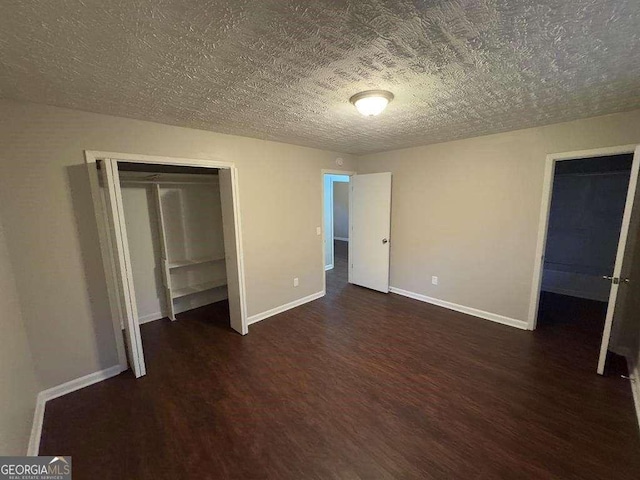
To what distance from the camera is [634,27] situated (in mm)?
1132

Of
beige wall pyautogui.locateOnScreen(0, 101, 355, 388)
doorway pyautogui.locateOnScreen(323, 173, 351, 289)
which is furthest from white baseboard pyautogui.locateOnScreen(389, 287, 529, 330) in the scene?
beige wall pyautogui.locateOnScreen(0, 101, 355, 388)

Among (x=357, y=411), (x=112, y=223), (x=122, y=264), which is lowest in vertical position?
(x=357, y=411)

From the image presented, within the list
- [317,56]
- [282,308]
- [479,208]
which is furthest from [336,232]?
[317,56]

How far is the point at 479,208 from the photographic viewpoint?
3.29m

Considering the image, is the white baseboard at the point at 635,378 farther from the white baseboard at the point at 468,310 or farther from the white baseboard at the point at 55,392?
the white baseboard at the point at 55,392

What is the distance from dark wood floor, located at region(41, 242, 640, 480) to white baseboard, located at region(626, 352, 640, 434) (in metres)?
0.05

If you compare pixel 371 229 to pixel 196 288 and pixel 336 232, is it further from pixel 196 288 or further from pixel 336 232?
pixel 336 232

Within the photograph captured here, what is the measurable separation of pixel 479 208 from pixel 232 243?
3.10m

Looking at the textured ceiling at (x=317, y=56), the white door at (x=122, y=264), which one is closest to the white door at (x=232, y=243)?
the textured ceiling at (x=317, y=56)

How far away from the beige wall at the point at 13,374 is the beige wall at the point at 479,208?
4161mm

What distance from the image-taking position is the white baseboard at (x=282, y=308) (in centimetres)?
337

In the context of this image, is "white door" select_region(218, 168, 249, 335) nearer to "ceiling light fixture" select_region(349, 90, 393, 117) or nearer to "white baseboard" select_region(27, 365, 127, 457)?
"white baseboard" select_region(27, 365, 127, 457)

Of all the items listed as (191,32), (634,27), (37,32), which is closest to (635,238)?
(634,27)

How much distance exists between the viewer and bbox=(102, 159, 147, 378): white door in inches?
82.4
